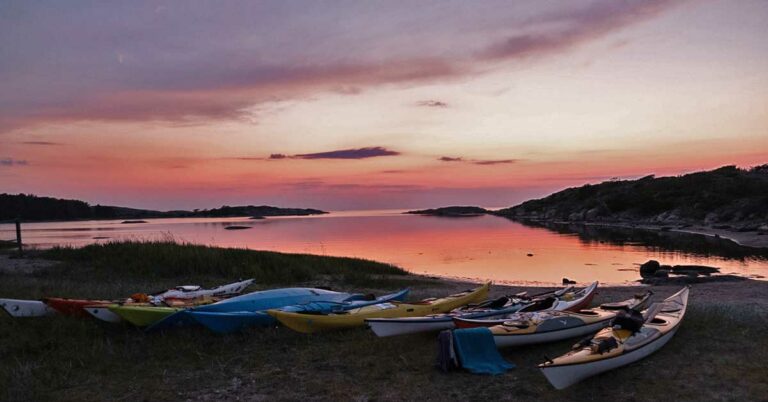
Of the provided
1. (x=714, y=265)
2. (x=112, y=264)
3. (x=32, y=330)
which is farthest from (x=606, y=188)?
(x=32, y=330)

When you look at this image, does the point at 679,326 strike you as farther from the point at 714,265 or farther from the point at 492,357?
the point at 714,265

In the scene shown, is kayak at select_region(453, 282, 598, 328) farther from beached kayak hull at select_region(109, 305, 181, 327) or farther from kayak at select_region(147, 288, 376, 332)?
beached kayak hull at select_region(109, 305, 181, 327)

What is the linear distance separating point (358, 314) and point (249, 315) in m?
1.88

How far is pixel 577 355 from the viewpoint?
20.3 feet

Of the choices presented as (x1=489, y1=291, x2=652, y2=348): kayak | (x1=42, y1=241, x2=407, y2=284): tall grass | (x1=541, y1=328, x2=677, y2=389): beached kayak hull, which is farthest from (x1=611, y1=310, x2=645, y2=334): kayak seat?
(x1=42, y1=241, x2=407, y2=284): tall grass

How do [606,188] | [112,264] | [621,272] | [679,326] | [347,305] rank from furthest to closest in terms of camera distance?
[606,188]
[621,272]
[112,264]
[347,305]
[679,326]

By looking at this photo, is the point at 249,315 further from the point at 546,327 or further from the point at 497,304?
the point at 546,327

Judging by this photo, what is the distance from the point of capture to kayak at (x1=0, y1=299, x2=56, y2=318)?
923cm

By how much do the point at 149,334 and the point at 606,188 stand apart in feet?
325

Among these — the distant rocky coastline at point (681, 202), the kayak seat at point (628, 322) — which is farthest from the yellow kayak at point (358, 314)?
the distant rocky coastline at point (681, 202)

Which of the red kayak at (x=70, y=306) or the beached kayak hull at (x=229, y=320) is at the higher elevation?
the red kayak at (x=70, y=306)

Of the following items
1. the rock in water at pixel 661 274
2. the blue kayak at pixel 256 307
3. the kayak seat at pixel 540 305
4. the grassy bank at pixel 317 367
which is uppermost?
the blue kayak at pixel 256 307

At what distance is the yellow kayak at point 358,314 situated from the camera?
28.6ft

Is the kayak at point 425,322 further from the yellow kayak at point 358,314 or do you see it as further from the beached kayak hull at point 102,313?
the beached kayak hull at point 102,313
